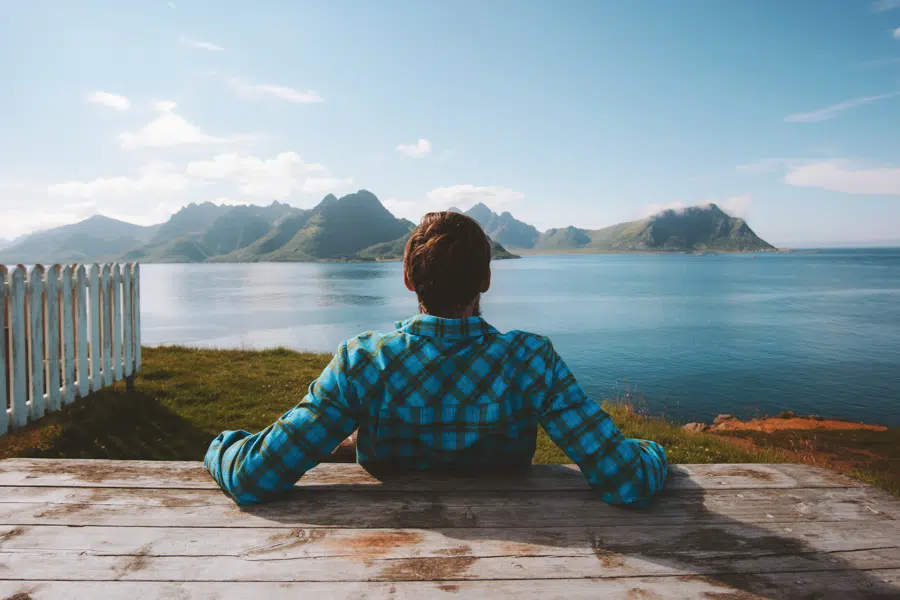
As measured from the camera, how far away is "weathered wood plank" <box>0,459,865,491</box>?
8.63ft

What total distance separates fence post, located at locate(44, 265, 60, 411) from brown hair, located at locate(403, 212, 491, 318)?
280 inches

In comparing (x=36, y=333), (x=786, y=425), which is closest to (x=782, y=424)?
(x=786, y=425)

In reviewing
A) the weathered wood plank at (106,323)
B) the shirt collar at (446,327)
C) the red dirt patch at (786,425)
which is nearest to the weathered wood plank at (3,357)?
the weathered wood plank at (106,323)

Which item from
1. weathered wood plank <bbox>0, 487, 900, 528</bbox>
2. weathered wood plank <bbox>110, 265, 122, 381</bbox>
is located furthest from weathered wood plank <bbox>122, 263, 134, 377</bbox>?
weathered wood plank <bbox>0, 487, 900, 528</bbox>

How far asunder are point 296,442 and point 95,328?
302 inches

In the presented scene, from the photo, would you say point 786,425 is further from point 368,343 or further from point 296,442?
point 296,442

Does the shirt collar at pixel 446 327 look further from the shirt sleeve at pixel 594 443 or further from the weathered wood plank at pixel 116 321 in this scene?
the weathered wood plank at pixel 116 321

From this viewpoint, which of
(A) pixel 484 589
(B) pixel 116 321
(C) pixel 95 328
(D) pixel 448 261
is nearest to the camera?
(A) pixel 484 589

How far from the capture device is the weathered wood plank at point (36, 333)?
6832mm

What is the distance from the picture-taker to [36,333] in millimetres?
6887

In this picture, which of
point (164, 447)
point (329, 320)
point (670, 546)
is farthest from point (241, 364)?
point (329, 320)

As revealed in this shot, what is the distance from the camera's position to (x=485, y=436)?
253 cm

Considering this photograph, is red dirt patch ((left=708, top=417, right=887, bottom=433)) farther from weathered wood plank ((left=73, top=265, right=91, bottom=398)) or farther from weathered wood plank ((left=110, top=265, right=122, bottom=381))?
weathered wood plank ((left=73, top=265, right=91, bottom=398))

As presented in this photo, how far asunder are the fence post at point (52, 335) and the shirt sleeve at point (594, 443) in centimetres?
763
